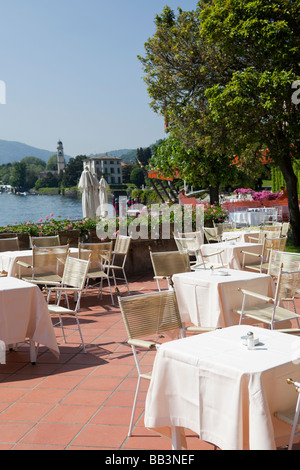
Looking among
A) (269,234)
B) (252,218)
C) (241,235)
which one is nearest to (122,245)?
(241,235)

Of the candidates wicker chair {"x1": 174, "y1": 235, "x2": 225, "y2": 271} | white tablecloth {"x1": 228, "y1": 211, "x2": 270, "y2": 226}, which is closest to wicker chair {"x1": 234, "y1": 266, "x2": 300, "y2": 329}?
wicker chair {"x1": 174, "y1": 235, "x2": 225, "y2": 271}

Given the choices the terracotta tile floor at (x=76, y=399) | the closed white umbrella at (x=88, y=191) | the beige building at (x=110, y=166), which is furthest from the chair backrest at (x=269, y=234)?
the beige building at (x=110, y=166)

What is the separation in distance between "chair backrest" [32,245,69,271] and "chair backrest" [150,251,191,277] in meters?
1.47

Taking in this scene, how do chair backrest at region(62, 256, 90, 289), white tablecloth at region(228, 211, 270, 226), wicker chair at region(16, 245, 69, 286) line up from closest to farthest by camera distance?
1. chair backrest at region(62, 256, 90, 289)
2. wicker chair at region(16, 245, 69, 286)
3. white tablecloth at region(228, 211, 270, 226)

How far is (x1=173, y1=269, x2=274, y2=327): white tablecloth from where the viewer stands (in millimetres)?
4477

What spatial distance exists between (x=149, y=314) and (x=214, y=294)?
1.32 meters

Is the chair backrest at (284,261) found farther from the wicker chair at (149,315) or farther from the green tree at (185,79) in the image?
the green tree at (185,79)

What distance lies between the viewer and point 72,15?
8.52 metres

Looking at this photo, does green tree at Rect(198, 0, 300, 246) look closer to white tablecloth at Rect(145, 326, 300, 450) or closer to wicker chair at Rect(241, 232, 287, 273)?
wicker chair at Rect(241, 232, 287, 273)

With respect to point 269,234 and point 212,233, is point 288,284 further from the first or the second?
point 212,233

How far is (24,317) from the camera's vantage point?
4.40m
